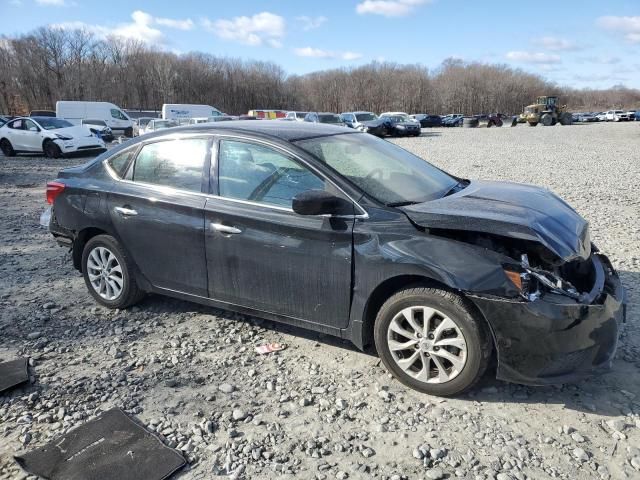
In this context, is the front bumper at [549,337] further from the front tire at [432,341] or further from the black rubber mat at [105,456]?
the black rubber mat at [105,456]

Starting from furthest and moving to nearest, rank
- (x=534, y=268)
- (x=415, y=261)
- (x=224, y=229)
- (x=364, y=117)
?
(x=364, y=117)
(x=224, y=229)
(x=415, y=261)
(x=534, y=268)

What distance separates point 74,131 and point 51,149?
1.07m

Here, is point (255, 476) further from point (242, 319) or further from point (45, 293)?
point (45, 293)

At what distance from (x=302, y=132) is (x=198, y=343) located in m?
1.86

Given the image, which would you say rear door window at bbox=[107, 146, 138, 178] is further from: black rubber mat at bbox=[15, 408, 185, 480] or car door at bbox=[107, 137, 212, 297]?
black rubber mat at bbox=[15, 408, 185, 480]

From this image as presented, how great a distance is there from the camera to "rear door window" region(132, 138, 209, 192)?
3883 mm

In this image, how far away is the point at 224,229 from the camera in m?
3.64

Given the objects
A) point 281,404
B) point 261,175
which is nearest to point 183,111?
point 261,175

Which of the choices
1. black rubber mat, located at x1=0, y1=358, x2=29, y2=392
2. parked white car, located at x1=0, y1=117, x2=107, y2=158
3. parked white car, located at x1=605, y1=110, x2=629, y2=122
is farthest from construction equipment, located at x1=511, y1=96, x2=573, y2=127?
black rubber mat, located at x1=0, y1=358, x2=29, y2=392

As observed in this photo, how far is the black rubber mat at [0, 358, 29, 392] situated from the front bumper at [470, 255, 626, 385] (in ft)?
10.0

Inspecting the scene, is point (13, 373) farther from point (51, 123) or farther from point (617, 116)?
Answer: point (617, 116)

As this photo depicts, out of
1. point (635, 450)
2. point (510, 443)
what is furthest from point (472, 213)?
point (635, 450)

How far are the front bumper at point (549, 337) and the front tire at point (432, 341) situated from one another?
113mm

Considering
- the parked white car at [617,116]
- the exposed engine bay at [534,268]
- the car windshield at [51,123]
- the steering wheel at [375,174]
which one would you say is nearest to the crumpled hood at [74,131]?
the car windshield at [51,123]
